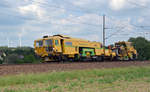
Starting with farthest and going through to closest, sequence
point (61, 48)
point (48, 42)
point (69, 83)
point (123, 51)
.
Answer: point (123, 51) < point (61, 48) < point (48, 42) < point (69, 83)

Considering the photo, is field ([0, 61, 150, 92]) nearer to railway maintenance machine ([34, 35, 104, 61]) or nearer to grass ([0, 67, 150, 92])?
grass ([0, 67, 150, 92])

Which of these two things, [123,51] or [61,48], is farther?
[123,51]

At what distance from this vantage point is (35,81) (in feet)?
34.6

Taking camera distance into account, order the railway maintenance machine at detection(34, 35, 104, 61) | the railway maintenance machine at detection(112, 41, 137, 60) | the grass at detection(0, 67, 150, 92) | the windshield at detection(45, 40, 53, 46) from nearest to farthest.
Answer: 1. the grass at detection(0, 67, 150, 92)
2. the railway maintenance machine at detection(34, 35, 104, 61)
3. the windshield at detection(45, 40, 53, 46)
4. the railway maintenance machine at detection(112, 41, 137, 60)

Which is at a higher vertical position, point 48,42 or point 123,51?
point 48,42

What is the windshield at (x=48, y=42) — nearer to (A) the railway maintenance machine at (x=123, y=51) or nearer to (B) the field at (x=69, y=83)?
(B) the field at (x=69, y=83)

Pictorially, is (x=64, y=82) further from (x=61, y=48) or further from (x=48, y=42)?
(x=48, y=42)

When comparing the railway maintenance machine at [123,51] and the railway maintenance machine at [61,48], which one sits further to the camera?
the railway maintenance machine at [123,51]

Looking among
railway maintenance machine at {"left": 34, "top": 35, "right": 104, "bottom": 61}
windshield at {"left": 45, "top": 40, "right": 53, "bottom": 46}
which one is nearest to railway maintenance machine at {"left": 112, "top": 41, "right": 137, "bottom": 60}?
railway maintenance machine at {"left": 34, "top": 35, "right": 104, "bottom": 61}

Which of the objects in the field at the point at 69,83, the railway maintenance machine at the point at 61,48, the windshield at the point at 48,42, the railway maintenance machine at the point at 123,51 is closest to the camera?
the field at the point at 69,83

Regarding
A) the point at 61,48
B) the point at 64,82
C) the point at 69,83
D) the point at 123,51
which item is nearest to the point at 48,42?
the point at 61,48

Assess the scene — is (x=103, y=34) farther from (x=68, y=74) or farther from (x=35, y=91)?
(x=35, y=91)

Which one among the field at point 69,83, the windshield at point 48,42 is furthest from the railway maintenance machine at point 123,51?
the field at point 69,83

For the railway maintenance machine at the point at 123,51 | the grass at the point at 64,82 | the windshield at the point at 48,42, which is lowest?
the grass at the point at 64,82
